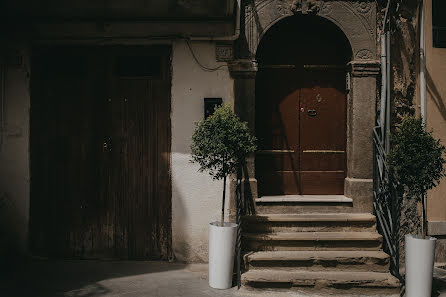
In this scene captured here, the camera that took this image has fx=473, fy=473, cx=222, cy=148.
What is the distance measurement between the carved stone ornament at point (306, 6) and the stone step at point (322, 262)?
351 cm

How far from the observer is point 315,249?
6.41m

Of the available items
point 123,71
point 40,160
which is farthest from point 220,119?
point 40,160

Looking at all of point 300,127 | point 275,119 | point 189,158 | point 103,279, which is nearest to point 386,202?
point 300,127

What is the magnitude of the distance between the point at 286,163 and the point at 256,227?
50.1 inches

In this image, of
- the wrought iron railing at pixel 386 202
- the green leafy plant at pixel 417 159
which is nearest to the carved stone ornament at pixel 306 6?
the wrought iron railing at pixel 386 202

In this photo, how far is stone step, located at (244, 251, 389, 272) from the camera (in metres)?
6.15

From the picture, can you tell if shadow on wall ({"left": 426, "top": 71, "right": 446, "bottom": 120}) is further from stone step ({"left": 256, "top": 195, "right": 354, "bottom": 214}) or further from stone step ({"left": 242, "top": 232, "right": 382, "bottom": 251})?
stone step ({"left": 242, "top": 232, "right": 382, "bottom": 251})

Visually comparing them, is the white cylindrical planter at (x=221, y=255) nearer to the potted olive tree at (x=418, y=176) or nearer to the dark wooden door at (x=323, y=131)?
the dark wooden door at (x=323, y=131)

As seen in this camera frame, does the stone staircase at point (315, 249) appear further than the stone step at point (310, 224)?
No

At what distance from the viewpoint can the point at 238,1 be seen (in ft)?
22.6

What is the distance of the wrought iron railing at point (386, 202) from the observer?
625 centimetres

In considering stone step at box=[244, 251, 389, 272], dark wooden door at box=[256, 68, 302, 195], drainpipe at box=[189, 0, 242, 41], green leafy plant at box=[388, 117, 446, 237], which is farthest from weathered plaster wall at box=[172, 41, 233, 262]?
green leafy plant at box=[388, 117, 446, 237]

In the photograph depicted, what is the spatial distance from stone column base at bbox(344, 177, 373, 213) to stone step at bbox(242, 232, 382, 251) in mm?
512

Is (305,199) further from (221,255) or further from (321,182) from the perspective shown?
(221,255)
